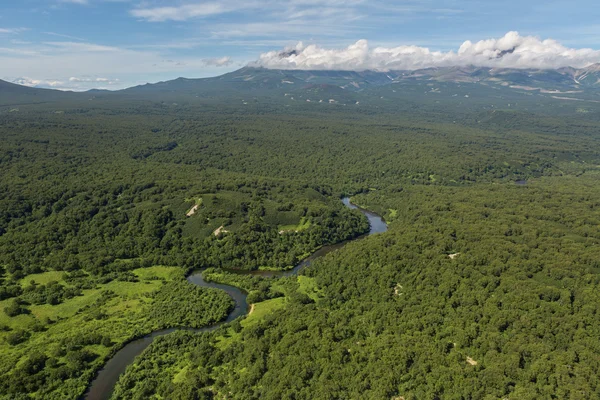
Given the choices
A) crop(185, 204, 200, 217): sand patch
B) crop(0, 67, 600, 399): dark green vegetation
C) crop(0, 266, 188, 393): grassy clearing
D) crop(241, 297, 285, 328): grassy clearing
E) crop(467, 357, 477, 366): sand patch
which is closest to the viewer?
crop(0, 67, 600, 399): dark green vegetation

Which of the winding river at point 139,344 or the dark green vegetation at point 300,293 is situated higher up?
the dark green vegetation at point 300,293

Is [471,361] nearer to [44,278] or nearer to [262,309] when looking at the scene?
[262,309]

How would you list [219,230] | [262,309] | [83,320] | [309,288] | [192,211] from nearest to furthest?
[83,320]
[262,309]
[309,288]
[219,230]
[192,211]

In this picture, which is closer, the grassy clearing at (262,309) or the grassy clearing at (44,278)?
the grassy clearing at (262,309)

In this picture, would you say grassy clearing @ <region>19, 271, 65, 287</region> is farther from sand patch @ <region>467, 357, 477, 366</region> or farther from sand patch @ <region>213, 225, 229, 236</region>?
sand patch @ <region>467, 357, 477, 366</region>

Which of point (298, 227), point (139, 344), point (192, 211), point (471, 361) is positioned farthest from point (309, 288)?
point (192, 211)

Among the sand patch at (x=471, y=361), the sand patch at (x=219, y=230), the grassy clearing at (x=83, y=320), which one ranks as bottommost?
the grassy clearing at (x=83, y=320)

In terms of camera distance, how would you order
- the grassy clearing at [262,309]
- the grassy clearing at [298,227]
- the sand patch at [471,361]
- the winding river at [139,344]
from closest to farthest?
the sand patch at [471,361] → the winding river at [139,344] → the grassy clearing at [262,309] → the grassy clearing at [298,227]

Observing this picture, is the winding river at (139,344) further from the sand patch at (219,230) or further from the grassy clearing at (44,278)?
the grassy clearing at (44,278)

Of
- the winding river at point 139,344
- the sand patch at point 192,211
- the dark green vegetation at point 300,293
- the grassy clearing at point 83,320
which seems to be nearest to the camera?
Result: the dark green vegetation at point 300,293

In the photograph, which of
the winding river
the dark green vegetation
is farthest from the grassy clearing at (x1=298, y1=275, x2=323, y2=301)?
the winding river

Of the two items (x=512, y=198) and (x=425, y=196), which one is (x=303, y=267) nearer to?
(x=425, y=196)

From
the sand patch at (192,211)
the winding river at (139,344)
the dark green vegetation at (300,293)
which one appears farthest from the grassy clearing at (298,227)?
the sand patch at (192,211)
